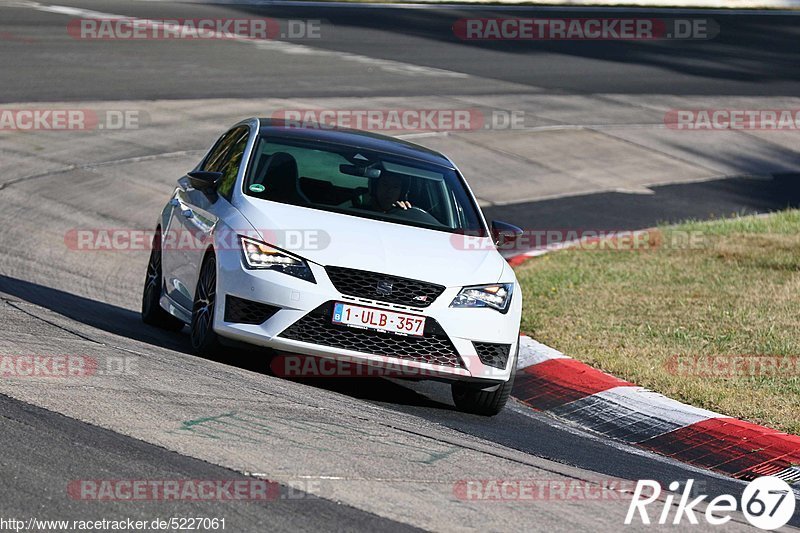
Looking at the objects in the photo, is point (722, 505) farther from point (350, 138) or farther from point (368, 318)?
point (350, 138)

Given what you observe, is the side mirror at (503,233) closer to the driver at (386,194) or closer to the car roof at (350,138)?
the driver at (386,194)

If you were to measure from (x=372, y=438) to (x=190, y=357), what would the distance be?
1995 mm

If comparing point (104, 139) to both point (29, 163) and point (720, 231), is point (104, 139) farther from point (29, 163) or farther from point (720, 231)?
point (720, 231)

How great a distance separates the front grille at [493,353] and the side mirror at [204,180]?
84.2 inches

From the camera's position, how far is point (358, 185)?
29.1ft

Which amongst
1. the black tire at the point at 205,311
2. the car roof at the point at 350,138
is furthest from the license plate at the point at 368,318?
the car roof at the point at 350,138

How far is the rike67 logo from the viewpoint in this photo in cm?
581

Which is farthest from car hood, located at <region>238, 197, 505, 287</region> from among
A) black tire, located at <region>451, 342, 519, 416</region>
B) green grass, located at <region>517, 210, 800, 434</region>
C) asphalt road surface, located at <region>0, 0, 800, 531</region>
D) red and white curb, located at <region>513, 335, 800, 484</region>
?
green grass, located at <region>517, 210, 800, 434</region>

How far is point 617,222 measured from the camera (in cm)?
1722

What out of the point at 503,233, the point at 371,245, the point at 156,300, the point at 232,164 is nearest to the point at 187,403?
the point at 371,245

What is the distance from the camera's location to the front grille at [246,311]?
773 cm

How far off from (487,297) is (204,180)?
209 cm

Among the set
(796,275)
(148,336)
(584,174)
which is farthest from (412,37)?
(148,336)

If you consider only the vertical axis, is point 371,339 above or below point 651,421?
above
